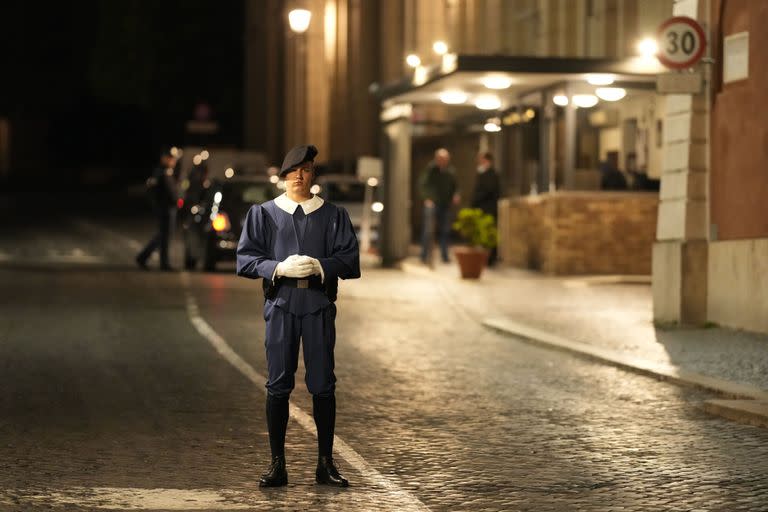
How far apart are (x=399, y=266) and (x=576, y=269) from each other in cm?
422

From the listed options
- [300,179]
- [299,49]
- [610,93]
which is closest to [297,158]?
[300,179]

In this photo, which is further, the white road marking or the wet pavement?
the wet pavement

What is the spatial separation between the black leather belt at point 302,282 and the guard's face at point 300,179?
426 millimetres

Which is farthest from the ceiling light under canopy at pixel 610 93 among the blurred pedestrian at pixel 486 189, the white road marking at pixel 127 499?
the white road marking at pixel 127 499

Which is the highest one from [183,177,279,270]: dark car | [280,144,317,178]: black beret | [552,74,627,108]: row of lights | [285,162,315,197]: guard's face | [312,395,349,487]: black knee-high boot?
[552,74,627,108]: row of lights

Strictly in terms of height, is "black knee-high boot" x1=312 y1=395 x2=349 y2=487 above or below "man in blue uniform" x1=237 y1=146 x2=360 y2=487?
below

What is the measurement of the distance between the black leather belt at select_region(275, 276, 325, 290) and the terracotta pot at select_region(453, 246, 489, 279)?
1741 cm

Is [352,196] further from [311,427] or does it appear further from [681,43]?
[311,427]

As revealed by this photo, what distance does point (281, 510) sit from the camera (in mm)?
8172

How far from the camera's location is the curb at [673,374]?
11711mm

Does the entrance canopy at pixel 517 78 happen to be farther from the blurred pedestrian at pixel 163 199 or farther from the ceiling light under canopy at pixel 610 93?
the blurred pedestrian at pixel 163 199

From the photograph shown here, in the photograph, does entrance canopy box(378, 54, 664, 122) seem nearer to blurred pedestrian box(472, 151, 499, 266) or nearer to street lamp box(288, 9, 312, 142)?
blurred pedestrian box(472, 151, 499, 266)

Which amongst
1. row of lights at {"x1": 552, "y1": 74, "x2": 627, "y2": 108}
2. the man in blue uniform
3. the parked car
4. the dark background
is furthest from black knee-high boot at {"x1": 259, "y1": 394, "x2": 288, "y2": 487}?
the dark background

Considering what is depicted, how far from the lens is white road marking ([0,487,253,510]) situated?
26.9 feet
